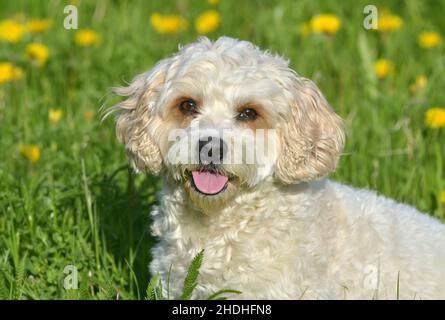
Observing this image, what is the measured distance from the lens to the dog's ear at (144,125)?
4.21m

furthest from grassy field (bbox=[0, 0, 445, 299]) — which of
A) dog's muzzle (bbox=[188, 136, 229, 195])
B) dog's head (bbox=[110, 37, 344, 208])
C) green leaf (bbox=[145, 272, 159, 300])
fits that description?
dog's muzzle (bbox=[188, 136, 229, 195])

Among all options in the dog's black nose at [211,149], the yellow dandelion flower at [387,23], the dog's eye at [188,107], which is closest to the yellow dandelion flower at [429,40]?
the yellow dandelion flower at [387,23]

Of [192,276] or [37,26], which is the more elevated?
[37,26]

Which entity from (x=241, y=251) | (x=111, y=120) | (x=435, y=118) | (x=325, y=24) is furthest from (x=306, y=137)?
(x=325, y=24)

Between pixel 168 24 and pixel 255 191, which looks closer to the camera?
pixel 255 191

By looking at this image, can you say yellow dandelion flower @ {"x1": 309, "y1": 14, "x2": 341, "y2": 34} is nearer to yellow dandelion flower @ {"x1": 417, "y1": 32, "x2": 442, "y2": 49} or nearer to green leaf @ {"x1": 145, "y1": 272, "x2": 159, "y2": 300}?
yellow dandelion flower @ {"x1": 417, "y1": 32, "x2": 442, "y2": 49}

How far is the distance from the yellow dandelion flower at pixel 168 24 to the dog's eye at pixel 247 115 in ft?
10.4

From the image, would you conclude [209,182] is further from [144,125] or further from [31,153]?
[31,153]

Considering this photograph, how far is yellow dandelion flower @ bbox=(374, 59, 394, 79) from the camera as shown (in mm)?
6703

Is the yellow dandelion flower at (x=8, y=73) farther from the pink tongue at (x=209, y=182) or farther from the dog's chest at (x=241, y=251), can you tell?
the pink tongue at (x=209, y=182)

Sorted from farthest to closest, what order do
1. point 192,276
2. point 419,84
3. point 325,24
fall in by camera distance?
point 325,24 < point 419,84 < point 192,276

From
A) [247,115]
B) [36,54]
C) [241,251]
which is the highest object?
[36,54]

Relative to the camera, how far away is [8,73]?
6.40 meters

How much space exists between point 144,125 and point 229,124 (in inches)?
16.9
